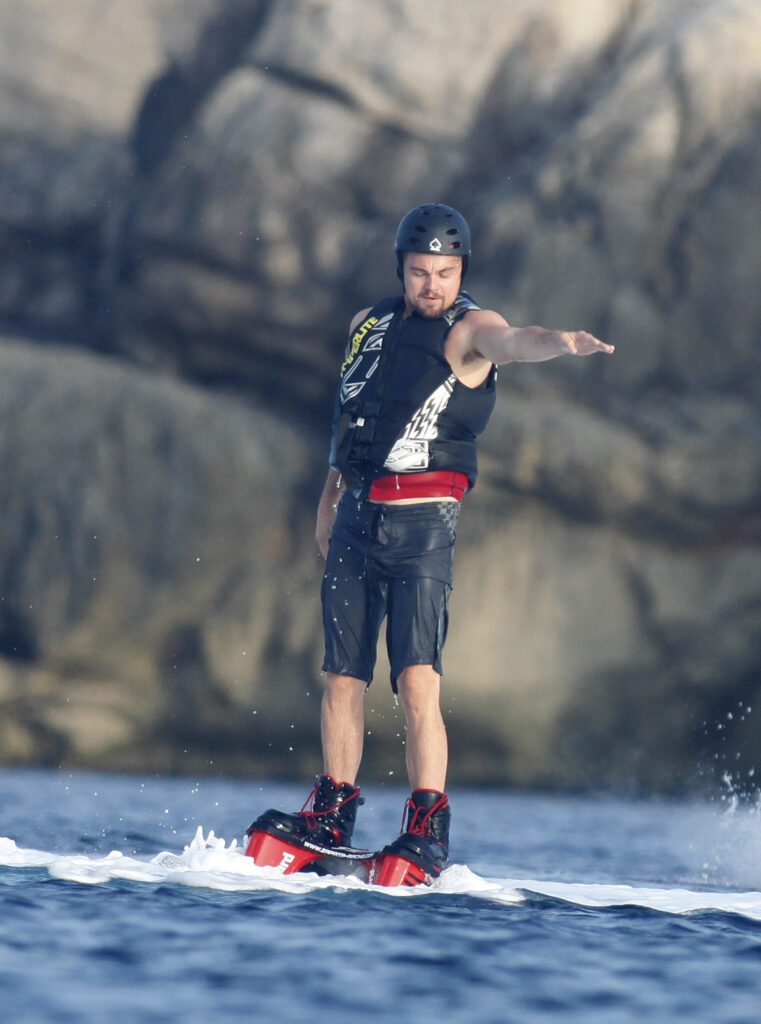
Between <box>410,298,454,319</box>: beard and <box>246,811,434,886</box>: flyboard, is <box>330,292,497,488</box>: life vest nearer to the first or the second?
<box>410,298,454,319</box>: beard

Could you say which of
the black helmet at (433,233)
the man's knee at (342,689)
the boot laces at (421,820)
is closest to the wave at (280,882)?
the boot laces at (421,820)

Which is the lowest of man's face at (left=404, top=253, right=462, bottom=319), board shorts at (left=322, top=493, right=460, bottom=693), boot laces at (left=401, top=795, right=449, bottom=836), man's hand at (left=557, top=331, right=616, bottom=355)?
boot laces at (left=401, top=795, right=449, bottom=836)

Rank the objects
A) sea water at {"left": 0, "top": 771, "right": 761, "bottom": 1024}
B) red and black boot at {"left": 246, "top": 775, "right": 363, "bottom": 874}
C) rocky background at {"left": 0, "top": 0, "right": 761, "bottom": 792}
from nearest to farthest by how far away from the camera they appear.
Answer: sea water at {"left": 0, "top": 771, "right": 761, "bottom": 1024} < red and black boot at {"left": 246, "top": 775, "right": 363, "bottom": 874} < rocky background at {"left": 0, "top": 0, "right": 761, "bottom": 792}

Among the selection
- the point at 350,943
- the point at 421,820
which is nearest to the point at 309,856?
the point at 421,820

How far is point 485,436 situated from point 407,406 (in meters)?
8.73

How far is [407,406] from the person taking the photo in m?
4.84

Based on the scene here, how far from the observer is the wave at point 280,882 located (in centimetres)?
420

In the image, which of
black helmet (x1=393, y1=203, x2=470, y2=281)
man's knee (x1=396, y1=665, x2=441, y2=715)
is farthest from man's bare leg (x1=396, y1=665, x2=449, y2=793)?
black helmet (x1=393, y1=203, x2=470, y2=281)

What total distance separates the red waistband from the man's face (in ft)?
1.74

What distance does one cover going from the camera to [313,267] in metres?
14.1

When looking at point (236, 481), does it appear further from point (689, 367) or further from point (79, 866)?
point (79, 866)

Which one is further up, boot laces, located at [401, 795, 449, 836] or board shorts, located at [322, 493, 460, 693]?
board shorts, located at [322, 493, 460, 693]

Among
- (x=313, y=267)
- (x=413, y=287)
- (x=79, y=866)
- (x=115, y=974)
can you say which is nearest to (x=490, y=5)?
(x=313, y=267)

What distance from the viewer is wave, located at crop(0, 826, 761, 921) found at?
4.20 m
